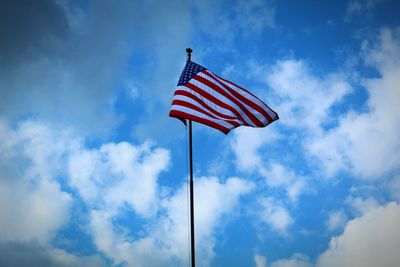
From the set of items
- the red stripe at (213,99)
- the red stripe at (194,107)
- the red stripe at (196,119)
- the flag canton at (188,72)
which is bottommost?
the red stripe at (196,119)

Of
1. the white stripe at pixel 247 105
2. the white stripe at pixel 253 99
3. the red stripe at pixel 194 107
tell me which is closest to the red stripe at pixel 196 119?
the red stripe at pixel 194 107

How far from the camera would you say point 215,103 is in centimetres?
2106

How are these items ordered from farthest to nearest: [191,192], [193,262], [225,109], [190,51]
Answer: [190,51], [225,109], [191,192], [193,262]

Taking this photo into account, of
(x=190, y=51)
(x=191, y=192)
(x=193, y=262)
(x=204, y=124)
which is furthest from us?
(x=190, y=51)

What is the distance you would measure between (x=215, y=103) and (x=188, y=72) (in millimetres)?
2451

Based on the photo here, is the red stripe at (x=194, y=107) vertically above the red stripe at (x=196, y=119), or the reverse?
the red stripe at (x=194, y=107)

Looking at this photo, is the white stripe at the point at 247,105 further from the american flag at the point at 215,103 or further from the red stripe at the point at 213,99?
the red stripe at the point at 213,99

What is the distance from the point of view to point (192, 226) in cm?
1758

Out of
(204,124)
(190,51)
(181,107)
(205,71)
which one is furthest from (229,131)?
(190,51)

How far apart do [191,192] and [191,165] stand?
49.8 inches

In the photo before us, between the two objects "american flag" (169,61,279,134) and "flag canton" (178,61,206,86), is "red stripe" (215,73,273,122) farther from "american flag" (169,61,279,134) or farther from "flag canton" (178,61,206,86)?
"flag canton" (178,61,206,86)

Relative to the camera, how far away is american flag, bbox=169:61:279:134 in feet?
65.6

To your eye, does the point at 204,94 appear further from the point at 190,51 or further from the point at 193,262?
the point at 193,262

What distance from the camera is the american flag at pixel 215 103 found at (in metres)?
20.0
